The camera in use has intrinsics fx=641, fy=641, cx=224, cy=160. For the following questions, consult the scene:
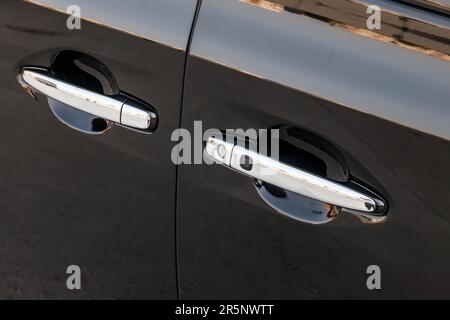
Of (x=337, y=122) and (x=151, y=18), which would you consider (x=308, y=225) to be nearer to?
(x=337, y=122)

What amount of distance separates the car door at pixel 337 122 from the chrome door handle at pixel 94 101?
0.34 feet

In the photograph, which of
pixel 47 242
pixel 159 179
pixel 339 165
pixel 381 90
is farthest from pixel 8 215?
pixel 381 90

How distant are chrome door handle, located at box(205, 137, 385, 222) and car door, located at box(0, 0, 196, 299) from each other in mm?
134

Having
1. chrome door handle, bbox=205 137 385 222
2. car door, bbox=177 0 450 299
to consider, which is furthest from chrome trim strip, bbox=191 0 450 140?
chrome door handle, bbox=205 137 385 222

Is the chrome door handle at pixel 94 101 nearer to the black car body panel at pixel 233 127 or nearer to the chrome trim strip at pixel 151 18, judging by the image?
the black car body panel at pixel 233 127

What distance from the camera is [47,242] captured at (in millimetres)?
1806

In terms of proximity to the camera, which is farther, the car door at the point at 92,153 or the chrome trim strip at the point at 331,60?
the car door at the point at 92,153

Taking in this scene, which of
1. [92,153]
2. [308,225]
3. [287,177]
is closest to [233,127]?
[287,177]

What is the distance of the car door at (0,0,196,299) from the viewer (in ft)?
4.62

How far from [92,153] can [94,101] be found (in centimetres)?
16

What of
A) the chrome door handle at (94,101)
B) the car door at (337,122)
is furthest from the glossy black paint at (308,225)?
the chrome door handle at (94,101)

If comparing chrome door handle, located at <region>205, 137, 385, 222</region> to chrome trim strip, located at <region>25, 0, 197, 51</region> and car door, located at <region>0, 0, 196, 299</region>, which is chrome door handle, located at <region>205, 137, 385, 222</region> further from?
chrome trim strip, located at <region>25, 0, 197, 51</region>

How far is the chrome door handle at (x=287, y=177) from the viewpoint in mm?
1273

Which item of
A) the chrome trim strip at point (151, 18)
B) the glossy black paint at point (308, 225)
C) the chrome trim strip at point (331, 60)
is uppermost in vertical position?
the chrome trim strip at point (151, 18)
